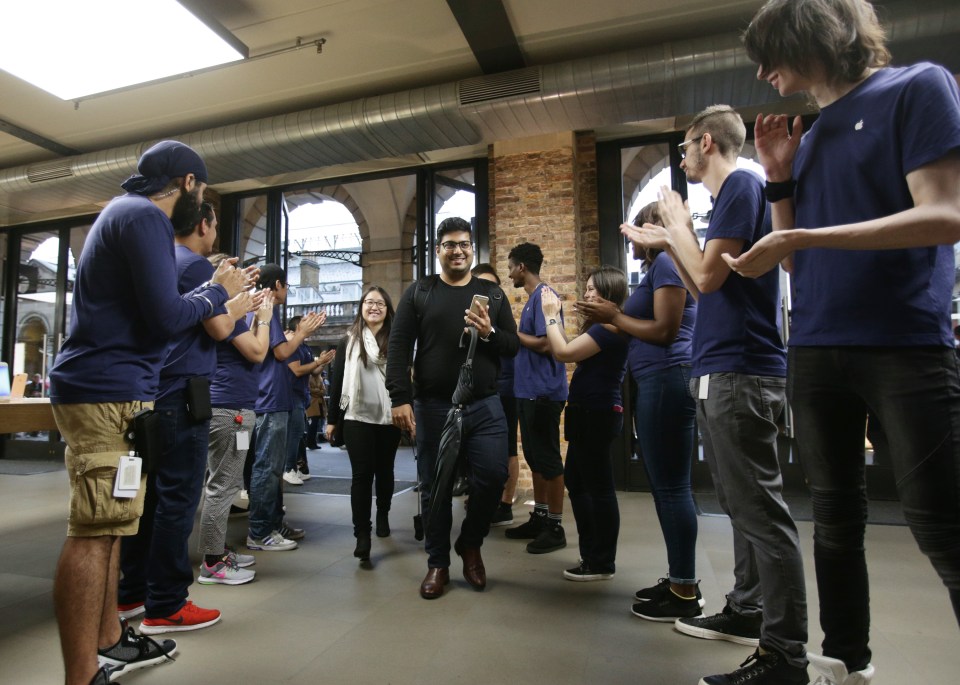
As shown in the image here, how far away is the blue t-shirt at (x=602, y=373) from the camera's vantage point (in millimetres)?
2428

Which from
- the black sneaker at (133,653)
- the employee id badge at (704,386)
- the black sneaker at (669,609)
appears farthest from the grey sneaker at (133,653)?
the employee id badge at (704,386)

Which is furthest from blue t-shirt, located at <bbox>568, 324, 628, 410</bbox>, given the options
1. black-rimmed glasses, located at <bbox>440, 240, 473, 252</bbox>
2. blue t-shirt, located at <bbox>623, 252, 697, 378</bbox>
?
black-rimmed glasses, located at <bbox>440, 240, 473, 252</bbox>

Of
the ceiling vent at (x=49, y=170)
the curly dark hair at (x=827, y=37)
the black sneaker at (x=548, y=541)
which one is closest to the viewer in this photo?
the curly dark hair at (x=827, y=37)

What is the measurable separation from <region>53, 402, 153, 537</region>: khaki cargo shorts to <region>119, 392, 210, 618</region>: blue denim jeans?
352mm

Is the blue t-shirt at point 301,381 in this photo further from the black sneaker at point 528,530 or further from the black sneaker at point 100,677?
the black sneaker at point 100,677

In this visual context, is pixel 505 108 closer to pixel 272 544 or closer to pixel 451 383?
pixel 451 383

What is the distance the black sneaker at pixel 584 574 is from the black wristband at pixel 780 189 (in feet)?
6.16

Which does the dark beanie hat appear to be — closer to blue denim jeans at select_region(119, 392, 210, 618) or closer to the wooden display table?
blue denim jeans at select_region(119, 392, 210, 618)

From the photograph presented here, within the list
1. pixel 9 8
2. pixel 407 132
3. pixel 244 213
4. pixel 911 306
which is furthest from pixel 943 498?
pixel 244 213

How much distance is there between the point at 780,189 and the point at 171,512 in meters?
2.12

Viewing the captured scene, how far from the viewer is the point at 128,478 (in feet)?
4.80

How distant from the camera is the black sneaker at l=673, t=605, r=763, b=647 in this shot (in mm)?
1849

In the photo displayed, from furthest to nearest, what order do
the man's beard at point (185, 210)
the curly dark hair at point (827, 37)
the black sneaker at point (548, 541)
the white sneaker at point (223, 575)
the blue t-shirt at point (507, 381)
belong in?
the blue t-shirt at point (507, 381) < the black sneaker at point (548, 541) < the white sneaker at point (223, 575) < the man's beard at point (185, 210) < the curly dark hair at point (827, 37)

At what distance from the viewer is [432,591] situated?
7.54 feet
